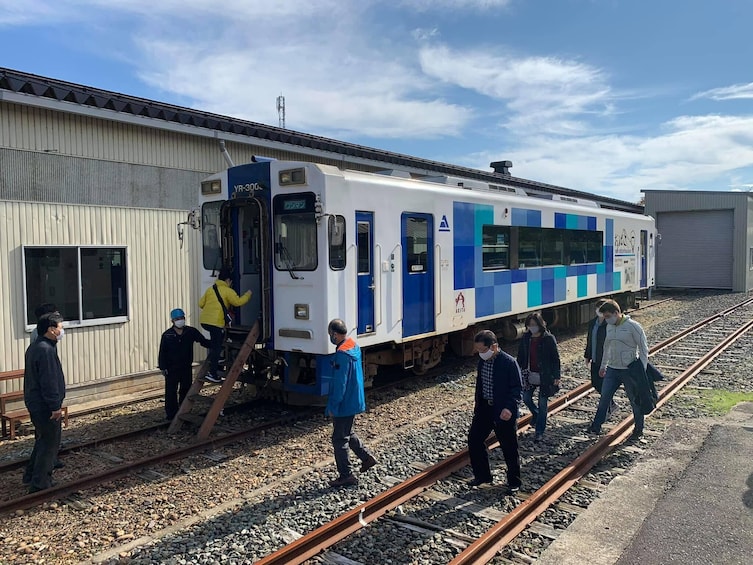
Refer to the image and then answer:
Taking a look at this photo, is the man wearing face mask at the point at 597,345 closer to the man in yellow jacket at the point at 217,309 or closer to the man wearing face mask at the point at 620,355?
the man wearing face mask at the point at 620,355

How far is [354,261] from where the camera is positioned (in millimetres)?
8148

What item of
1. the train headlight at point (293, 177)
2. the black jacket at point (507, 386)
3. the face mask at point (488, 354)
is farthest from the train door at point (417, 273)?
the black jacket at point (507, 386)

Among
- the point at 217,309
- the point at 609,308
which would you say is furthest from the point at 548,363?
the point at 217,309

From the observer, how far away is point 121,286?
10039mm

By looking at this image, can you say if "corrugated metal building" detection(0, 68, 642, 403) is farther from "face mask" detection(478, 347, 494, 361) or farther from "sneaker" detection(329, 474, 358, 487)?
"face mask" detection(478, 347, 494, 361)

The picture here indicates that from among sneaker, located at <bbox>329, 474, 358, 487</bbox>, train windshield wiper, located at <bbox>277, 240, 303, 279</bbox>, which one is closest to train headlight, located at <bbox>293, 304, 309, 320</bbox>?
train windshield wiper, located at <bbox>277, 240, 303, 279</bbox>

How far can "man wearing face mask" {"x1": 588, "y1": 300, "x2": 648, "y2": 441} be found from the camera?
709 centimetres

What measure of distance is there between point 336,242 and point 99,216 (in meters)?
4.23

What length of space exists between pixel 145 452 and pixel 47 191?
4.30 metres

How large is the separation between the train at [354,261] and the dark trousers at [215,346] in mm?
154

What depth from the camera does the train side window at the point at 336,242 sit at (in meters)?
7.81

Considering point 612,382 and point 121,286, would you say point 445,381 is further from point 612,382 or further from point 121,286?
point 121,286

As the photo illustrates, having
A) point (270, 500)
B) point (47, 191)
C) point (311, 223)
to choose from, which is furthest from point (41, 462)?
point (47, 191)

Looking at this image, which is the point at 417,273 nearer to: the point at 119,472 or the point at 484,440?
the point at 484,440
